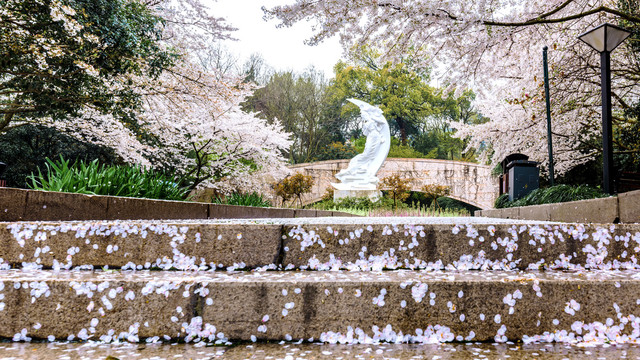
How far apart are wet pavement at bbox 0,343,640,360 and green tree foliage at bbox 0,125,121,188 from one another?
324 inches

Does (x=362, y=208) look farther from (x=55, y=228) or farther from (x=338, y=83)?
(x=338, y=83)

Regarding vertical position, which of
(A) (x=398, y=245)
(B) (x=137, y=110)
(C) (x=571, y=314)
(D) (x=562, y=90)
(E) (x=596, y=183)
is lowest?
(C) (x=571, y=314)

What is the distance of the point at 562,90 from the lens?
7496 mm

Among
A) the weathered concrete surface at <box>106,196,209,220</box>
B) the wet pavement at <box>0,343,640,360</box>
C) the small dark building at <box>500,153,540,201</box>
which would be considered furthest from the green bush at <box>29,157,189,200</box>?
the small dark building at <box>500,153,540,201</box>

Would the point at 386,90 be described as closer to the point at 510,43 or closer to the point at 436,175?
the point at 436,175

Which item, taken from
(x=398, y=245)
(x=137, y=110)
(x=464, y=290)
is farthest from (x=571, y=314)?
(x=137, y=110)

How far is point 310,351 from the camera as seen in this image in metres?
1.33

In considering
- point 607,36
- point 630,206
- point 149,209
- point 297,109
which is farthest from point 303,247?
point 297,109

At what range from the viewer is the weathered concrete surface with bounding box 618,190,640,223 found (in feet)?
7.83

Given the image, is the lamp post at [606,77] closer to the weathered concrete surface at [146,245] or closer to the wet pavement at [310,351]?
the wet pavement at [310,351]

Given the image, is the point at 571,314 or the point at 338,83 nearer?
the point at 571,314

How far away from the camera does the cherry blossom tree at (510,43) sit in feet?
14.5

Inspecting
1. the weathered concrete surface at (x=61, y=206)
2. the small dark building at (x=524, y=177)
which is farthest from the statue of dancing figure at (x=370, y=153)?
the weathered concrete surface at (x=61, y=206)

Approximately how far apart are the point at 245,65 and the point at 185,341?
2479 cm
